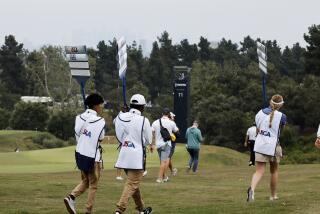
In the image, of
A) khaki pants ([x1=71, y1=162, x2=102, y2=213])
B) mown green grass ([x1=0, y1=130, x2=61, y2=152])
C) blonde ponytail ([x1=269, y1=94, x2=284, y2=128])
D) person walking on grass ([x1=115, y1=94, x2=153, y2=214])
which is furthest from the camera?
mown green grass ([x1=0, y1=130, x2=61, y2=152])

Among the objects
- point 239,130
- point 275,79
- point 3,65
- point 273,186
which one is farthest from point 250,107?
point 3,65

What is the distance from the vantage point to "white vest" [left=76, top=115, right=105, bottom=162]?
11625 mm

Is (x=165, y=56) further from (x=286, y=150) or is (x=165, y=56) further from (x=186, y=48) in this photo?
(x=286, y=150)

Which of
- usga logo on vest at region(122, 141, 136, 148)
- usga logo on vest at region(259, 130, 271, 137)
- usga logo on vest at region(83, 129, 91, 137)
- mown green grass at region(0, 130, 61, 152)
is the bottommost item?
mown green grass at region(0, 130, 61, 152)

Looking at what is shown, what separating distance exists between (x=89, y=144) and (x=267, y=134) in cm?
386

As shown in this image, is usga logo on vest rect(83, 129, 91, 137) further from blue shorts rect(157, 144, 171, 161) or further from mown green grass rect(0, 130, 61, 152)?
mown green grass rect(0, 130, 61, 152)

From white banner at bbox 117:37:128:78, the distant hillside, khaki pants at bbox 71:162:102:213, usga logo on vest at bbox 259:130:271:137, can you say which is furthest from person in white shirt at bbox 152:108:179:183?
the distant hillside

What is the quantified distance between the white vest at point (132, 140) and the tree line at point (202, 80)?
17199 millimetres

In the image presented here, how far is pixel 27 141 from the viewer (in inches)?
2456

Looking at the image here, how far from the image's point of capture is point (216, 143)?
62219 millimetres

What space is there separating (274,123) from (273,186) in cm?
133

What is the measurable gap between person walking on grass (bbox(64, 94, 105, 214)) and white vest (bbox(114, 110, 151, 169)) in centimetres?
37

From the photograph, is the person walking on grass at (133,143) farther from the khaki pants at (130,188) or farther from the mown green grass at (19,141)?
the mown green grass at (19,141)

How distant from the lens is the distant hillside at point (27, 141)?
6078 cm
